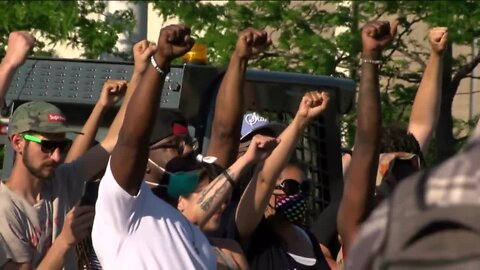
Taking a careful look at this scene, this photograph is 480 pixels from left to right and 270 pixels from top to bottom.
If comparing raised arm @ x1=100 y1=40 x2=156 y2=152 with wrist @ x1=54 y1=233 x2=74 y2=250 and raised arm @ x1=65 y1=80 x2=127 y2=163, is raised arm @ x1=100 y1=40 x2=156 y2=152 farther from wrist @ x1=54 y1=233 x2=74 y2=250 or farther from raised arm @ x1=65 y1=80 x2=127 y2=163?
wrist @ x1=54 y1=233 x2=74 y2=250

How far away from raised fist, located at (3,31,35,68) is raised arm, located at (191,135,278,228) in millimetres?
946

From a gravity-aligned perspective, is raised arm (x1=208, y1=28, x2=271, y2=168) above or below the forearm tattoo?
above

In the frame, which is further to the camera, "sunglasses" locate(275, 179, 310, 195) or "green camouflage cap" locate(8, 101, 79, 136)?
"sunglasses" locate(275, 179, 310, 195)

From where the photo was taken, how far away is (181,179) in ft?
13.9

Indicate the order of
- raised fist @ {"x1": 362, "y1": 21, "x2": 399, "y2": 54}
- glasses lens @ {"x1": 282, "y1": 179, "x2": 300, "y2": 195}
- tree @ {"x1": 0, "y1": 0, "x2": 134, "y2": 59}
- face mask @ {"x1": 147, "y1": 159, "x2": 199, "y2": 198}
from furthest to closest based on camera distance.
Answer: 1. tree @ {"x1": 0, "y1": 0, "x2": 134, "y2": 59}
2. glasses lens @ {"x1": 282, "y1": 179, "x2": 300, "y2": 195}
3. face mask @ {"x1": 147, "y1": 159, "x2": 199, "y2": 198}
4. raised fist @ {"x1": 362, "y1": 21, "x2": 399, "y2": 54}

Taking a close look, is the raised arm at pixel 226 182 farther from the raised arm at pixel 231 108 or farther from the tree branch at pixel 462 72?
the tree branch at pixel 462 72

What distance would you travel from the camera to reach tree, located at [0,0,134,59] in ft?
36.0

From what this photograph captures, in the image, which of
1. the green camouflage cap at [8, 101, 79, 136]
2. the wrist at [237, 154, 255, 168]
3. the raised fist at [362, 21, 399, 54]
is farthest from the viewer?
the green camouflage cap at [8, 101, 79, 136]

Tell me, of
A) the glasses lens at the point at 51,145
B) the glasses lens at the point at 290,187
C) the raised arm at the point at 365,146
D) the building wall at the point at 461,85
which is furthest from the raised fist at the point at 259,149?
the building wall at the point at 461,85

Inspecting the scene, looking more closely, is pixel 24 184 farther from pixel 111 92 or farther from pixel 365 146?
pixel 365 146

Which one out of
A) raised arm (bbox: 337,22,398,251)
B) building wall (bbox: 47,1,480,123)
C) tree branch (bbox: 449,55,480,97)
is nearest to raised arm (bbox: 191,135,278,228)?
raised arm (bbox: 337,22,398,251)

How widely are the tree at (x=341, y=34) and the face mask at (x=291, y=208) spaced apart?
206 inches

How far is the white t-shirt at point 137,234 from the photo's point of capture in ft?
12.3

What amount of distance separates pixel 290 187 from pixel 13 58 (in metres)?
1.21
